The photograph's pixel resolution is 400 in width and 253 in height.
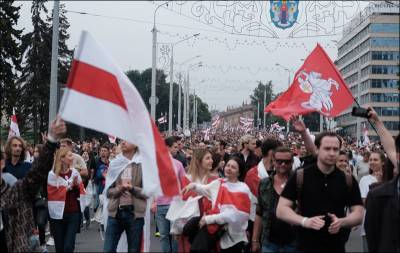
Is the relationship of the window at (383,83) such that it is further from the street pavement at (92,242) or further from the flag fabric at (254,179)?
the flag fabric at (254,179)

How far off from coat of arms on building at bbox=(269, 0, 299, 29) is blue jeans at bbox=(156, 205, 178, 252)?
7.24 metres

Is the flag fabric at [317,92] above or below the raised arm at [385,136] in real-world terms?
above

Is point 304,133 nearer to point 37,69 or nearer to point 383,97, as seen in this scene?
point 37,69

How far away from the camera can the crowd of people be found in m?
5.92

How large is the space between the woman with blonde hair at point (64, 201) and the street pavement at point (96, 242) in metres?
2.48

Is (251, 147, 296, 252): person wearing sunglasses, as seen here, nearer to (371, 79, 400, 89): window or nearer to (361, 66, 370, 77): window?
(361, 66, 370, 77): window

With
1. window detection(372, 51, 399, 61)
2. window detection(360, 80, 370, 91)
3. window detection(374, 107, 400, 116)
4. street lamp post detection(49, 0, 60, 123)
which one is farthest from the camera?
window detection(360, 80, 370, 91)

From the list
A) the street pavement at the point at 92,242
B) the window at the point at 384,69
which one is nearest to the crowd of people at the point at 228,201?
the street pavement at the point at 92,242

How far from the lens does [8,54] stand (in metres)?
46.5

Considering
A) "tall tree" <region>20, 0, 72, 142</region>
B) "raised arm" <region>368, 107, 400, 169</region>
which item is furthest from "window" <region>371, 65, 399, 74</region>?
"raised arm" <region>368, 107, 400, 169</region>

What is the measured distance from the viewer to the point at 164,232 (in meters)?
10.3

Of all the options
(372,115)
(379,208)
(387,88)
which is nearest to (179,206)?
(372,115)

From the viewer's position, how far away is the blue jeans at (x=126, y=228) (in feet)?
27.1

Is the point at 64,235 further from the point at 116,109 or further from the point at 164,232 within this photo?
the point at 116,109
